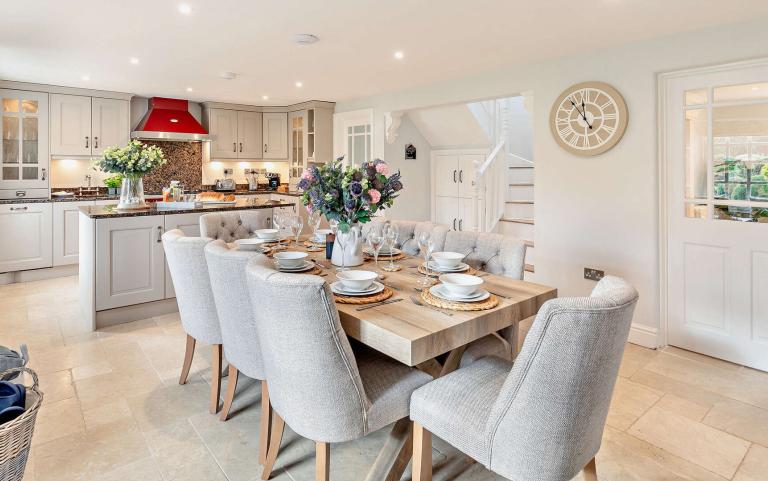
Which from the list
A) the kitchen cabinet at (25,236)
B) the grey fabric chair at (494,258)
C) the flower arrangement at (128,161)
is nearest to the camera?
the grey fabric chair at (494,258)

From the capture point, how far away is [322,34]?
11.1 feet

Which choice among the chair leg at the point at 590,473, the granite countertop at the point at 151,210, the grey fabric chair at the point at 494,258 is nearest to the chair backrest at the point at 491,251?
the grey fabric chair at the point at 494,258

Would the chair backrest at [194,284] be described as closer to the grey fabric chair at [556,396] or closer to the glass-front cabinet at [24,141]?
→ the grey fabric chair at [556,396]

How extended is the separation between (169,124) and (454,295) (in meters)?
5.81

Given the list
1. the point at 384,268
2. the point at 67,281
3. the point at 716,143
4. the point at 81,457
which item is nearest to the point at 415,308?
the point at 384,268

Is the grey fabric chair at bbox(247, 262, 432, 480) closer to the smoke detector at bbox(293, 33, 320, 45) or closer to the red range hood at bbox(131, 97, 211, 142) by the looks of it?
the smoke detector at bbox(293, 33, 320, 45)

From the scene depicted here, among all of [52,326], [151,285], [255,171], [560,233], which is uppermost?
[255,171]

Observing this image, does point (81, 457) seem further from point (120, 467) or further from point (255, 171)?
point (255, 171)

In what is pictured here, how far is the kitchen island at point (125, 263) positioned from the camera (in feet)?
11.6

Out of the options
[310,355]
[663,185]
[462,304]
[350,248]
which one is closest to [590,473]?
[462,304]

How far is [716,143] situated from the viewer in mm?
3182

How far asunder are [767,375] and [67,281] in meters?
6.58

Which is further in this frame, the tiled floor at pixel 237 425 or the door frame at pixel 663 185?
the door frame at pixel 663 185

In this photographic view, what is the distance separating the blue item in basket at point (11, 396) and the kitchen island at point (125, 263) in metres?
2.63
